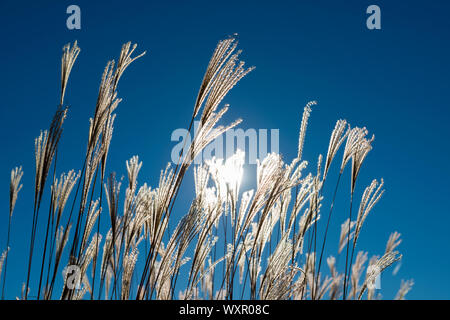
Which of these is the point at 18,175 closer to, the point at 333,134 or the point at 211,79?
the point at 211,79

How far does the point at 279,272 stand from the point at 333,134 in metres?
0.74

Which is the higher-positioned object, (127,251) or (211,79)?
(211,79)

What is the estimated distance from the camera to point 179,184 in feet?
4.69

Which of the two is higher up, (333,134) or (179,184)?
(333,134)

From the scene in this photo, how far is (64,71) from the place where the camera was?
1577 millimetres
